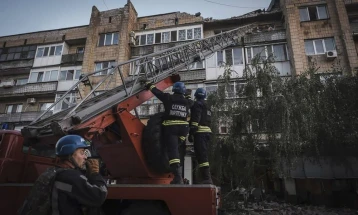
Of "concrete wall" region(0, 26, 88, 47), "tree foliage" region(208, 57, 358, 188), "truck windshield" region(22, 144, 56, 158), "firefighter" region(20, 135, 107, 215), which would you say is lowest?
"firefighter" region(20, 135, 107, 215)

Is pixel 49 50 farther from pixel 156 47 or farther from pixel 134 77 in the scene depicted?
pixel 134 77

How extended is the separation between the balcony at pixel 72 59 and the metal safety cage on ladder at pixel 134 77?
13671 millimetres

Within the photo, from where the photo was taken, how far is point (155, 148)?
13.6 feet

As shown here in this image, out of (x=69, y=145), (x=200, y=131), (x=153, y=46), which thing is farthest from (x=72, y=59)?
(x=69, y=145)

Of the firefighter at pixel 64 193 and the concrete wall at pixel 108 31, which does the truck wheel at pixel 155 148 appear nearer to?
the firefighter at pixel 64 193

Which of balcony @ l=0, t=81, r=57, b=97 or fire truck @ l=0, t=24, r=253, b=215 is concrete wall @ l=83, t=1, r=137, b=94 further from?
fire truck @ l=0, t=24, r=253, b=215

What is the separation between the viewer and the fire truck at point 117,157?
3400 mm

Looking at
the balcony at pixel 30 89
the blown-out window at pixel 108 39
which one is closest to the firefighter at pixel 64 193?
the blown-out window at pixel 108 39

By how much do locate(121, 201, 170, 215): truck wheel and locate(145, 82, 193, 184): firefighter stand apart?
0.69 metres

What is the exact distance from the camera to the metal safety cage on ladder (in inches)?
146

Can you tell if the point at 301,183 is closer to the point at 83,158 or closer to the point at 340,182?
the point at 340,182

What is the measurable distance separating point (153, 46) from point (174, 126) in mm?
15267

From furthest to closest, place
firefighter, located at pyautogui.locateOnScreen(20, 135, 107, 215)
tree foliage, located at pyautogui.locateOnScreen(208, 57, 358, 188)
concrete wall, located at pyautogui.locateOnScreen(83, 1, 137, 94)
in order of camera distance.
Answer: concrete wall, located at pyautogui.locateOnScreen(83, 1, 137, 94)
tree foliage, located at pyautogui.locateOnScreen(208, 57, 358, 188)
firefighter, located at pyautogui.locateOnScreen(20, 135, 107, 215)

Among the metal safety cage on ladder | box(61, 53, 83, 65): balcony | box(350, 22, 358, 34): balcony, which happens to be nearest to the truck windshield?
the metal safety cage on ladder
